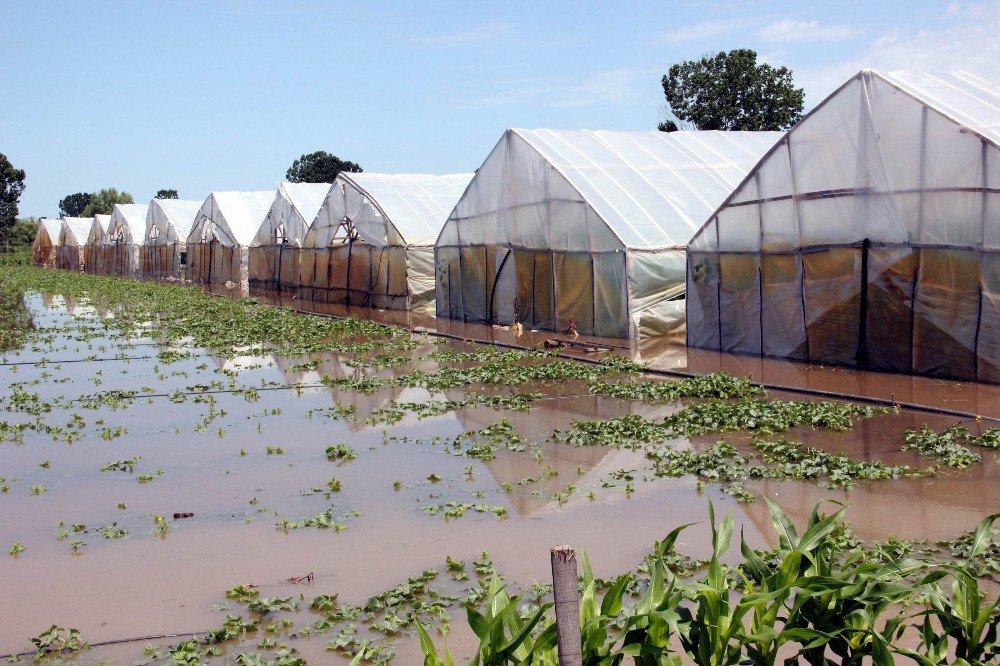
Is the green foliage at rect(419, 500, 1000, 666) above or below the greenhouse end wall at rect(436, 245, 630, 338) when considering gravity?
below

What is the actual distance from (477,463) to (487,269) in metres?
16.8

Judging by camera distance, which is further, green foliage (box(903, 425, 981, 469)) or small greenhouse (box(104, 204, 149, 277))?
small greenhouse (box(104, 204, 149, 277))

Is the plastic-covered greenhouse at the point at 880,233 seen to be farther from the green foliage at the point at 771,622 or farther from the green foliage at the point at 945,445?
the green foliage at the point at 771,622

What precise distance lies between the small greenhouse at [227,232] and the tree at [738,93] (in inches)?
1255

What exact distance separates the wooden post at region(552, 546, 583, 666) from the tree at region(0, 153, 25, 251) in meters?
116

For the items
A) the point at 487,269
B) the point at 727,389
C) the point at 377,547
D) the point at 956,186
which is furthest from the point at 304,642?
the point at 487,269

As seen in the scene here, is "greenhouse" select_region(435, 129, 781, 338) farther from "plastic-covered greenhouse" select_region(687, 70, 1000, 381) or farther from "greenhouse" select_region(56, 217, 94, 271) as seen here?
"greenhouse" select_region(56, 217, 94, 271)

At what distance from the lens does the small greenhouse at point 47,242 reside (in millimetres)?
90312

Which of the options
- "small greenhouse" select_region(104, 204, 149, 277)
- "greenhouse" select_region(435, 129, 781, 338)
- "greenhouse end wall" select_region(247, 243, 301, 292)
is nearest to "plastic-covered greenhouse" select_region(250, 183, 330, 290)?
"greenhouse end wall" select_region(247, 243, 301, 292)

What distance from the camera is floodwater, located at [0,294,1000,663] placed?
25.3 feet

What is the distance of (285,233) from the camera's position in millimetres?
44562

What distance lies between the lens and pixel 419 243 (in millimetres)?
33094

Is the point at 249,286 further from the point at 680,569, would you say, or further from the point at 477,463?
the point at 680,569

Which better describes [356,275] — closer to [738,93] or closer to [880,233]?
[880,233]
